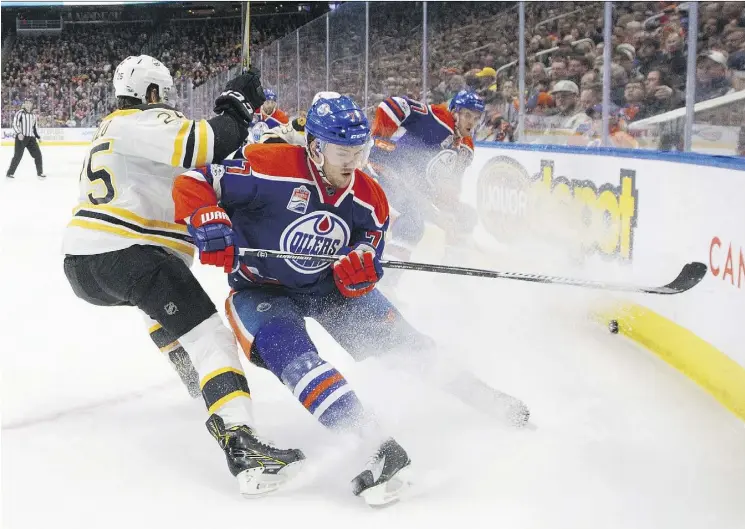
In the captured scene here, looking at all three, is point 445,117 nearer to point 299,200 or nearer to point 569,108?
point 569,108

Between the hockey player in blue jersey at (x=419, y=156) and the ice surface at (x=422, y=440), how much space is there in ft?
2.88

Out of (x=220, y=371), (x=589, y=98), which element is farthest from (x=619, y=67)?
(x=220, y=371)

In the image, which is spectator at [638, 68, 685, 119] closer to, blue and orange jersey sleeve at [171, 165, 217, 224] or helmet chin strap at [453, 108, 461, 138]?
helmet chin strap at [453, 108, 461, 138]

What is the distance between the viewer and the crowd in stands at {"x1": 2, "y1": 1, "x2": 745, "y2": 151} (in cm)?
316

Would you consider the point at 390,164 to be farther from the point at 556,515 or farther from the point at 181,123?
the point at 556,515

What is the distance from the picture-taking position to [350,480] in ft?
6.88

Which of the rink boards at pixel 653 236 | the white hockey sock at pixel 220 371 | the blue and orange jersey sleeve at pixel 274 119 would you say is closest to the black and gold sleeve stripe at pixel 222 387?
the white hockey sock at pixel 220 371

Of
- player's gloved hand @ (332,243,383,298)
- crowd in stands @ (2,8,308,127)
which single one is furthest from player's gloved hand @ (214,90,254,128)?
crowd in stands @ (2,8,308,127)

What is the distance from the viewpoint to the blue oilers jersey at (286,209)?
2215 mm

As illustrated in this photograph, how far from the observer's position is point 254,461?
1956mm

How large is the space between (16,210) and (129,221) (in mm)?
6569

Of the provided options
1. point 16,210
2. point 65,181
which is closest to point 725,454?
point 16,210

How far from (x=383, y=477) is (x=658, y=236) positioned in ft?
5.78

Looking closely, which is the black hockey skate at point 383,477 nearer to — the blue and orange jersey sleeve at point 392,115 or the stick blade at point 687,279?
the stick blade at point 687,279
